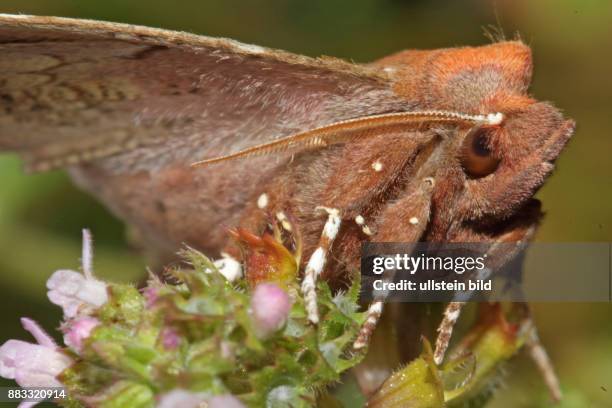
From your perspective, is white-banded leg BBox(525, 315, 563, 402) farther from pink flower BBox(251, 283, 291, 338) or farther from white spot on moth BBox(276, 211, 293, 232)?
pink flower BBox(251, 283, 291, 338)

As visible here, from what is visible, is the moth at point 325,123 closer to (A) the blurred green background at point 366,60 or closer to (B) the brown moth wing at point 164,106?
Result: (B) the brown moth wing at point 164,106

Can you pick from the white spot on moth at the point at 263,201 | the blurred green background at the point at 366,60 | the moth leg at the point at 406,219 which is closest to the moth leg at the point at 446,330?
the moth leg at the point at 406,219

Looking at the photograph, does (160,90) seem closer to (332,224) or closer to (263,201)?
(263,201)

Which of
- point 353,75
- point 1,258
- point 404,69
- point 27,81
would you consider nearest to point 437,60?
point 404,69

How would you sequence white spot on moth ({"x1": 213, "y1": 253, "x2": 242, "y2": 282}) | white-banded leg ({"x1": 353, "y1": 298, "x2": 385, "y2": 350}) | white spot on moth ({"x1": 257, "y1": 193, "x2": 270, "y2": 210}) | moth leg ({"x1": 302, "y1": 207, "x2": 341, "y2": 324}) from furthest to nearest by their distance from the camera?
white spot on moth ({"x1": 257, "y1": 193, "x2": 270, "y2": 210}), white spot on moth ({"x1": 213, "y1": 253, "x2": 242, "y2": 282}), white-banded leg ({"x1": 353, "y1": 298, "x2": 385, "y2": 350}), moth leg ({"x1": 302, "y1": 207, "x2": 341, "y2": 324})

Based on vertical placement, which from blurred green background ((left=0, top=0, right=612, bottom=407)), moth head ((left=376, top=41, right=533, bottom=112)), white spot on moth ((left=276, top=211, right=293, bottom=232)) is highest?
blurred green background ((left=0, top=0, right=612, bottom=407))

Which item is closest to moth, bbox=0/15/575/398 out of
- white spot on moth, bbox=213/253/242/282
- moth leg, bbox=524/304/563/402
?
white spot on moth, bbox=213/253/242/282
